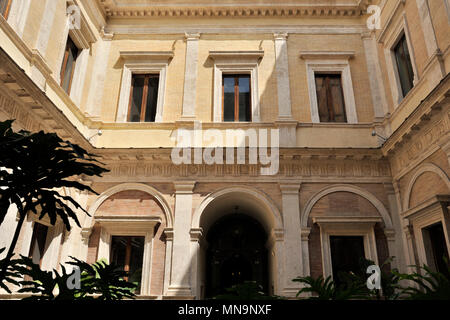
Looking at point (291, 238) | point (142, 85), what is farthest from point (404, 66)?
point (142, 85)

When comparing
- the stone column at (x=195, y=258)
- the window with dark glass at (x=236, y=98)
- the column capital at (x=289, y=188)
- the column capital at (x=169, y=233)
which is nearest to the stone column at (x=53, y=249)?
the column capital at (x=169, y=233)

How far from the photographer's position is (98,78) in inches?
458

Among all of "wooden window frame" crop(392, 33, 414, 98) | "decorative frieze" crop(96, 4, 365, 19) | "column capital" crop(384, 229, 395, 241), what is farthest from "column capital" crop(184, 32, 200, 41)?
"column capital" crop(384, 229, 395, 241)

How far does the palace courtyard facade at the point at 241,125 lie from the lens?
8.41m

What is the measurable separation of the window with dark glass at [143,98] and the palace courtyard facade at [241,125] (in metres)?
0.05

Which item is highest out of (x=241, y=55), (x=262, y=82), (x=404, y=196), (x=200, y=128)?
(x=241, y=55)

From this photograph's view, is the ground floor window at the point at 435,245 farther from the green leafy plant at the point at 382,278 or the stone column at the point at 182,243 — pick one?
the stone column at the point at 182,243

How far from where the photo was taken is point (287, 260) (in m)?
9.35

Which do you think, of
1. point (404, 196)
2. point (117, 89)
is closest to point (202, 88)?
point (117, 89)

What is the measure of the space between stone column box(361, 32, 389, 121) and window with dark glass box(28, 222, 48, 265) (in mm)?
9704
